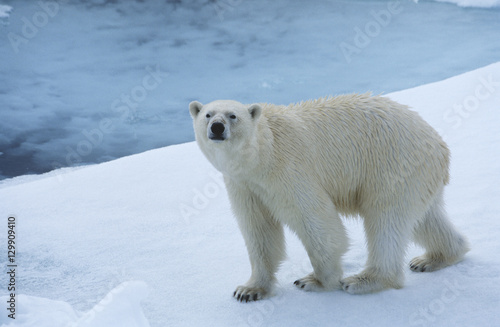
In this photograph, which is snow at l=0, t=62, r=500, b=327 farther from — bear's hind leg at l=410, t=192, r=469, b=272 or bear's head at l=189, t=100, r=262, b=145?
bear's head at l=189, t=100, r=262, b=145

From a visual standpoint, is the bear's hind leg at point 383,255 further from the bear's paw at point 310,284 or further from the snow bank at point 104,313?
the snow bank at point 104,313

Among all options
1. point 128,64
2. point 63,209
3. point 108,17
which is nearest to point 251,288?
point 63,209

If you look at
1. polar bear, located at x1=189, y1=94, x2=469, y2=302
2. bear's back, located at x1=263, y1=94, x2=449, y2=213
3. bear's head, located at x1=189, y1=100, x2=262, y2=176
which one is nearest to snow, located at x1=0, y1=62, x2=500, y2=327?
polar bear, located at x1=189, y1=94, x2=469, y2=302

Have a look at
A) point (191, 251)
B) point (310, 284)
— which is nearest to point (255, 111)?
point (310, 284)

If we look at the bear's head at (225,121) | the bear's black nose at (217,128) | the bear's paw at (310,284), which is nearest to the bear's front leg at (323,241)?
the bear's paw at (310,284)

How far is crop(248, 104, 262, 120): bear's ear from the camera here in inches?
117

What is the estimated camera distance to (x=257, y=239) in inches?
130

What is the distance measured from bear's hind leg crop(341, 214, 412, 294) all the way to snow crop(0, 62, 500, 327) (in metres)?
0.07

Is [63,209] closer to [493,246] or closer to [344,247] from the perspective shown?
[344,247]

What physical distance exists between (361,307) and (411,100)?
4.84 meters

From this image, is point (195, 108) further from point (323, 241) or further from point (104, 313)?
point (104, 313)

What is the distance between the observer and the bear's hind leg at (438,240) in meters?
3.46

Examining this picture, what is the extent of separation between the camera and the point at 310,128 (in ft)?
10.8

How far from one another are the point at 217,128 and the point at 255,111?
322 millimetres
